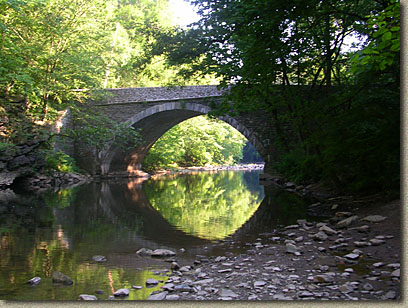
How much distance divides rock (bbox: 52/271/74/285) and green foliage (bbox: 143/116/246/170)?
48.7ft

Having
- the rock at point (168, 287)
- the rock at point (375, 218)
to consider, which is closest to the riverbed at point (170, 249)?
the rock at point (168, 287)

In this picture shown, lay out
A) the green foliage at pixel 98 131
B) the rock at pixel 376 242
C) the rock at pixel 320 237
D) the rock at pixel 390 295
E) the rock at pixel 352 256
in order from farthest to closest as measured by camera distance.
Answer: the green foliage at pixel 98 131 < the rock at pixel 320 237 < the rock at pixel 376 242 < the rock at pixel 352 256 < the rock at pixel 390 295

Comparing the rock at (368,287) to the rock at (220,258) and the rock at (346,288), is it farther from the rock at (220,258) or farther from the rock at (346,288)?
the rock at (220,258)

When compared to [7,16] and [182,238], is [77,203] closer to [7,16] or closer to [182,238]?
[182,238]

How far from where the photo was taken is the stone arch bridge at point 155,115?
12820mm

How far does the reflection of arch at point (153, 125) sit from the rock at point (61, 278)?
1056cm

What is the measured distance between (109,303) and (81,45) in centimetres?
1162

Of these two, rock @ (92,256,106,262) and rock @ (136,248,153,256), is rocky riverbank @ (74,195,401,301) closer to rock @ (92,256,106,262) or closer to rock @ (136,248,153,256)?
rock @ (136,248,153,256)

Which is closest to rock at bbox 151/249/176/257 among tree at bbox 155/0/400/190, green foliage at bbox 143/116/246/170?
tree at bbox 155/0/400/190

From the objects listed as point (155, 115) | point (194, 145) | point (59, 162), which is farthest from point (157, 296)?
point (194, 145)

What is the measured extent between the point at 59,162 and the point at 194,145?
10673mm

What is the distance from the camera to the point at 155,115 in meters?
14.7

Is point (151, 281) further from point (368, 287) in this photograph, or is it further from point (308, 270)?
point (368, 287)

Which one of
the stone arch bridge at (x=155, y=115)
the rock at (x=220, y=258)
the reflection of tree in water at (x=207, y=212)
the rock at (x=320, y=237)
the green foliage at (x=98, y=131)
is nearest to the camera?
the rock at (x=220, y=258)
